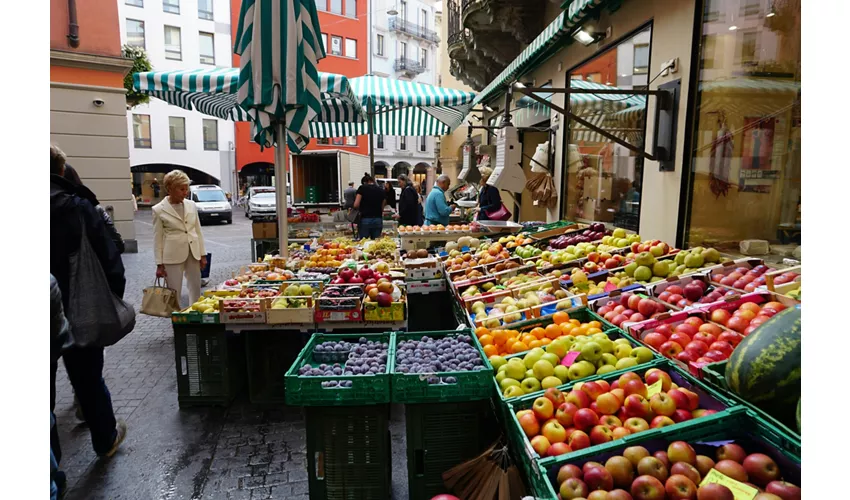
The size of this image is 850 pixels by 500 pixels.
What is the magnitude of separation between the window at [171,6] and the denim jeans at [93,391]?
36.5 metres

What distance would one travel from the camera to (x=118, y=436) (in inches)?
148

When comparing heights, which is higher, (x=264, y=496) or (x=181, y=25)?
(x=181, y=25)

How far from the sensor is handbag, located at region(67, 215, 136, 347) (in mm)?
3205

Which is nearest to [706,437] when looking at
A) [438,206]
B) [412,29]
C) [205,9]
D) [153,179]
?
[438,206]

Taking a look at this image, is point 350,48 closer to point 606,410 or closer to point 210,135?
point 210,135

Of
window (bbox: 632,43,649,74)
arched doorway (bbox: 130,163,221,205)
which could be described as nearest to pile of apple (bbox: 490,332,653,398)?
window (bbox: 632,43,649,74)

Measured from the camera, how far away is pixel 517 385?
2814 millimetres

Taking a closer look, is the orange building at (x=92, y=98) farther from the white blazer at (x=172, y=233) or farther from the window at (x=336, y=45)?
the window at (x=336, y=45)

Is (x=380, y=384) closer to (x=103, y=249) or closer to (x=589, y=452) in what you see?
(x=589, y=452)

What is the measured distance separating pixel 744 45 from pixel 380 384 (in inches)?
183

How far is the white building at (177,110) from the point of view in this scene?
32031 mm

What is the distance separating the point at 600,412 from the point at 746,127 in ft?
12.2

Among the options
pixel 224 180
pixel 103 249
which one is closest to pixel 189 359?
pixel 103 249

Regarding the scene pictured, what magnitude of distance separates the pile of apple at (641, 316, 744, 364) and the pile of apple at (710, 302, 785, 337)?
79mm
